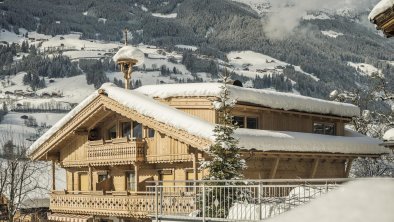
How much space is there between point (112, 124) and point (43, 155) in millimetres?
4913

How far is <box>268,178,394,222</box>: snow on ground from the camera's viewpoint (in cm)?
508

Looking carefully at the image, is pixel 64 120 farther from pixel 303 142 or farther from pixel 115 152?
pixel 303 142

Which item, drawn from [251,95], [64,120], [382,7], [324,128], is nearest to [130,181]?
[64,120]

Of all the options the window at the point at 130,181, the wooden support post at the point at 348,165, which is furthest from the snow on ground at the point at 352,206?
the wooden support post at the point at 348,165

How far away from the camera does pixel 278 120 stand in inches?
1219

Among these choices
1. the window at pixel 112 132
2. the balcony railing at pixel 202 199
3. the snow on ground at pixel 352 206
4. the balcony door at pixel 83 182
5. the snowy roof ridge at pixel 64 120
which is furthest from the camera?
the balcony door at pixel 83 182

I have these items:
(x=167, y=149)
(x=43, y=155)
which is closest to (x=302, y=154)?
(x=167, y=149)

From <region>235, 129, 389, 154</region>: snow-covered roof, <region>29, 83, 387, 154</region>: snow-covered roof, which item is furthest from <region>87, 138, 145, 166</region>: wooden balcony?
<region>235, 129, 389, 154</region>: snow-covered roof

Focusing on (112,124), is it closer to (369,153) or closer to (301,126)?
(301,126)

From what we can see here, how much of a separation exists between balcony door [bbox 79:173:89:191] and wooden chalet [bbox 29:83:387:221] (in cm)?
3

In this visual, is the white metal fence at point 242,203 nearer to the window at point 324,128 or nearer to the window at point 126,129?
the window at point 126,129

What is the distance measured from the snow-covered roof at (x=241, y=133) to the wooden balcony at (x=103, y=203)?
318 centimetres

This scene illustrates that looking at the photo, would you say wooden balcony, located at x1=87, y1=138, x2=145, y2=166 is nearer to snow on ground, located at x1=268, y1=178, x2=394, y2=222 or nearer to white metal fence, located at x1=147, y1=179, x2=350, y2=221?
white metal fence, located at x1=147, y1=179, x2=350, y2=221

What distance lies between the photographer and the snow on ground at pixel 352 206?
16.7 ft
